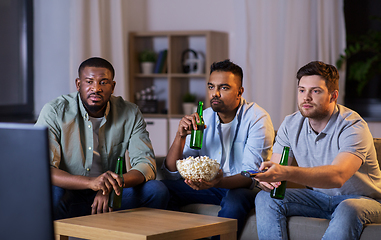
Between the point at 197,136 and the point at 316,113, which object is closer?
the point at 316,113

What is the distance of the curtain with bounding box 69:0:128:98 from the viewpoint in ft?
12.8

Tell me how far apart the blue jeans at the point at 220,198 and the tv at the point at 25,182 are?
1456 mm

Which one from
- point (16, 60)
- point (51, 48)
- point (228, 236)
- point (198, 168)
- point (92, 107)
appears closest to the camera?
point (228, 236)

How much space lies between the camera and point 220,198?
2346 mm

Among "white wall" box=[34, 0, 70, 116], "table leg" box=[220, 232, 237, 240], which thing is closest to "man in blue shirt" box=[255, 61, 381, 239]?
"table leg" box=[220, 232, 237, 240]

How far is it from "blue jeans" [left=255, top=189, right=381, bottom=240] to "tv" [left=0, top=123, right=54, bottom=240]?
4.39 feet

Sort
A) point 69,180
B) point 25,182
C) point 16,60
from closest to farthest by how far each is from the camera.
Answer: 1. point 25,182
2. point 69,180
3. point 16,60

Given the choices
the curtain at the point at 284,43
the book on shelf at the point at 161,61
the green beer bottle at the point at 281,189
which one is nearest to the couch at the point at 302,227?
the green beer bottle at the point at 281,189

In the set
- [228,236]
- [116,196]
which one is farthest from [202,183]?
[116,196]

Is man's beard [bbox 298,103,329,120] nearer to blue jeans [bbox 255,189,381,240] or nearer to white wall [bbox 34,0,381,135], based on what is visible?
blue jeans [bbox 255,189,381,240]

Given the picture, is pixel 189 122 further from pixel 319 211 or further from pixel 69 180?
pixel 319 211

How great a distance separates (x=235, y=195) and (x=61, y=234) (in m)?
0.83

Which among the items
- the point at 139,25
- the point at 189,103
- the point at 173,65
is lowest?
the point at 189,103

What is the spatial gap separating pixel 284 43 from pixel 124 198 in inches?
101
